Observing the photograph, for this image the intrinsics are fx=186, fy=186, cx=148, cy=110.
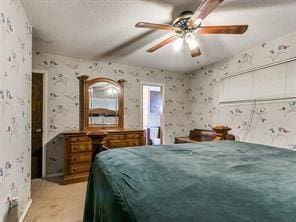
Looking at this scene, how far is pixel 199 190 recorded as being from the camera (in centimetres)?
78

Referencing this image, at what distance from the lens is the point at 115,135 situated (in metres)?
3.41

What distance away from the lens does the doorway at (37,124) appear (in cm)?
324

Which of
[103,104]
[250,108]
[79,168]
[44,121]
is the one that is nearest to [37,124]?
[44,121]

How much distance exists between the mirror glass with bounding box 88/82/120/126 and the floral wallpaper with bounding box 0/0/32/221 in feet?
5.02

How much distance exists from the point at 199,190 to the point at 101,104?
126 inches

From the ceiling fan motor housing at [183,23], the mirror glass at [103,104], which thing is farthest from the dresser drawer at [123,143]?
the ceiling fan motor housing at [183,23]

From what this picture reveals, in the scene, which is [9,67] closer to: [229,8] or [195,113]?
[229,8]

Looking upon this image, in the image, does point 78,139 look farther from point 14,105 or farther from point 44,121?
point 14,105

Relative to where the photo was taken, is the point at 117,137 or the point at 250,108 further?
the point at 117,137

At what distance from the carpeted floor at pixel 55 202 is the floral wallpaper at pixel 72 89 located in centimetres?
62

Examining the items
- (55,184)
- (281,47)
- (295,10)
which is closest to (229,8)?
(295,10)

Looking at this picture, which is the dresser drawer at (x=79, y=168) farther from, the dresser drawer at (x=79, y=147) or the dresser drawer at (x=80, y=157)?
the dresser drawer at (x=79, y=147)

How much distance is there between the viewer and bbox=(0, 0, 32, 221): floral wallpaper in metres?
1.42

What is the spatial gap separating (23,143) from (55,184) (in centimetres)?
132
